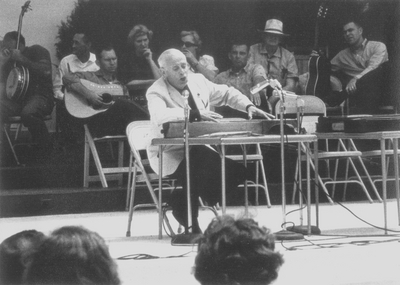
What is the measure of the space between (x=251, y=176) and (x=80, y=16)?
3.84 m

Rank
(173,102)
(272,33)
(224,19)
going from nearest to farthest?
(173,102) → (272,33) → (224,19)

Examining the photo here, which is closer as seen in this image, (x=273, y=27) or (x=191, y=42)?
(x=191, y=42)

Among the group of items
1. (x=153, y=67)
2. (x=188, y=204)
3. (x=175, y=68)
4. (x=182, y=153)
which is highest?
(x=153, y=67)

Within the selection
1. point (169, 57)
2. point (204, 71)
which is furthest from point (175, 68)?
point (204, 71)

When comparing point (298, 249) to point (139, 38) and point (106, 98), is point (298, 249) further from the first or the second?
point (139, 38)

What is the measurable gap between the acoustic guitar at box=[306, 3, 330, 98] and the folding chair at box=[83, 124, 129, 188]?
2189 millimetres

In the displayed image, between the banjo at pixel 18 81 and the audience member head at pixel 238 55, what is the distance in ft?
7.23

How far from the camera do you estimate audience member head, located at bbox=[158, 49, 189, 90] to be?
17.8 feet

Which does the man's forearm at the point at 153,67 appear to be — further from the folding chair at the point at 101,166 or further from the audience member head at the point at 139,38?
the folding chair at the point at 101,166

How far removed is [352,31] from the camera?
30.9ft

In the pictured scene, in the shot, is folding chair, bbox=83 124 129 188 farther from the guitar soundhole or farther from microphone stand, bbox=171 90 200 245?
microphone stand, bbox=171 90 200 245

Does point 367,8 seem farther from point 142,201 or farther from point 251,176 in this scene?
point 251,176

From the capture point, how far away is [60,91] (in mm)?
8352

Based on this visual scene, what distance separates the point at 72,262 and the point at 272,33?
732 cm
